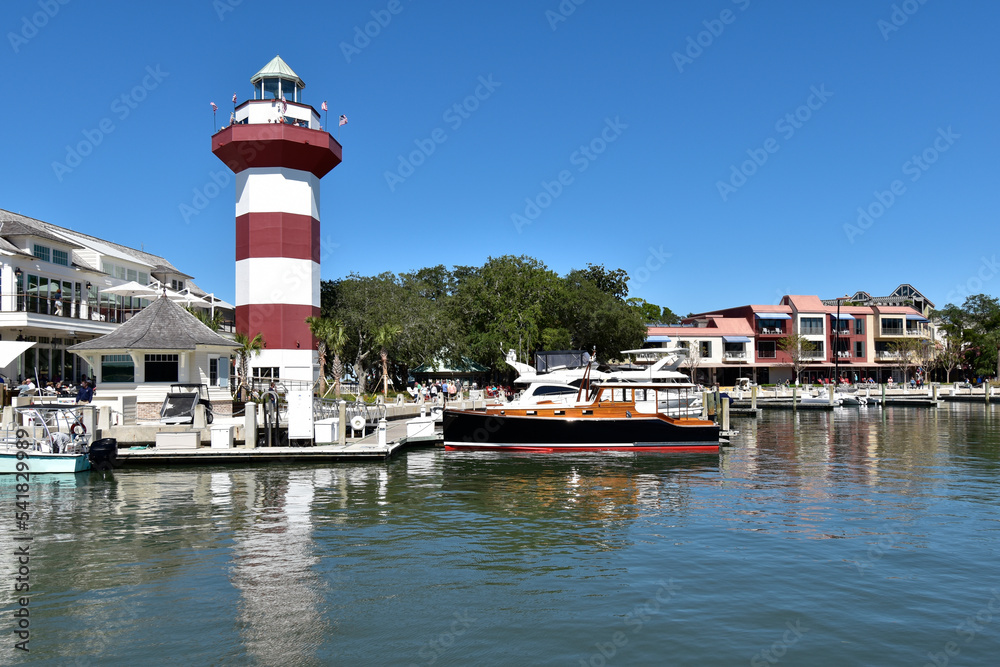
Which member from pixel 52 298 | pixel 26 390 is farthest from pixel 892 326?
pixel 26 390

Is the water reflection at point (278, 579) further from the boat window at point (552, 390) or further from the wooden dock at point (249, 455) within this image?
the boat window at point (552, 390)

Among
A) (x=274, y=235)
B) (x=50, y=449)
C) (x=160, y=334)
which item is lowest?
(x=50, y=449)

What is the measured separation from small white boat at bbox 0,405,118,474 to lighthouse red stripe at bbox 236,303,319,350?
63.0 feet

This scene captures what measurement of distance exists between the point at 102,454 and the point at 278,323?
21388 mm

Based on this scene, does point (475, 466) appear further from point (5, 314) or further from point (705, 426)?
point (5, 314)

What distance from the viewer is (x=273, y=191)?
4444 centimetres

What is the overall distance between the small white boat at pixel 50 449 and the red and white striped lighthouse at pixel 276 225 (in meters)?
19.4

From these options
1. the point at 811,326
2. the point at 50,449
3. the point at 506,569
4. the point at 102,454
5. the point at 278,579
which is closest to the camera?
the point at 278,579

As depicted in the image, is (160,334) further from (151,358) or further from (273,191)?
(273,191)

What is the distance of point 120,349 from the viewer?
30.0 meters

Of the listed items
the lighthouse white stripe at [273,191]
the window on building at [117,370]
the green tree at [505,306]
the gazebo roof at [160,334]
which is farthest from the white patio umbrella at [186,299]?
the green tree at [505,306]

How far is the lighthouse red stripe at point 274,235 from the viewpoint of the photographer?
44156mm

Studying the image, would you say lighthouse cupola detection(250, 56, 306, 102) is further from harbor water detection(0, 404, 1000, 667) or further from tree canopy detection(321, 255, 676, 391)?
harbor water detection(0, 404, 1000, 667)

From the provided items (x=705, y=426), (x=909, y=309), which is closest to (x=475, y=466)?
(x=705, y=426)
